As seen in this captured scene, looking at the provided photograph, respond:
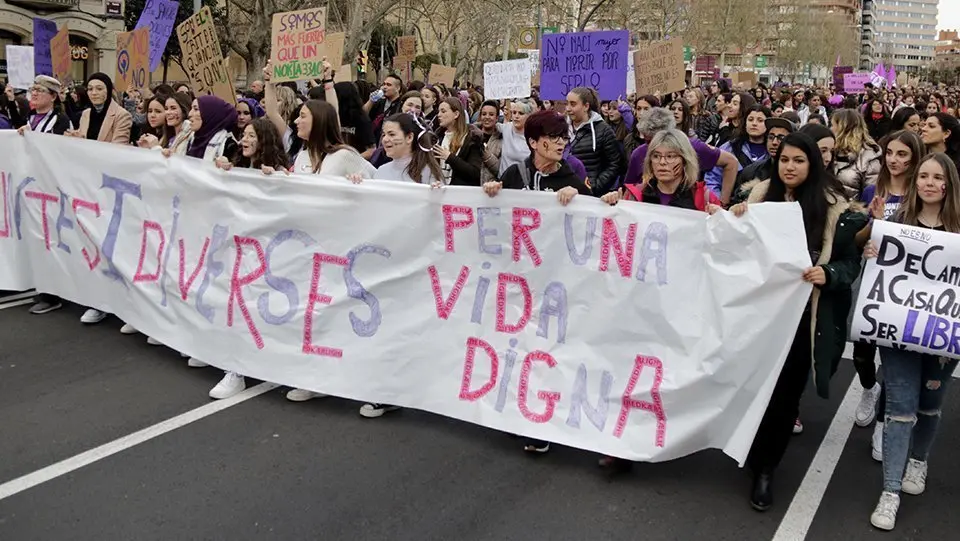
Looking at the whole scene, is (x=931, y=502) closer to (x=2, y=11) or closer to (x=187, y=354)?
(x=187, y=354)

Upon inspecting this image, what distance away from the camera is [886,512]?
11.9 feet

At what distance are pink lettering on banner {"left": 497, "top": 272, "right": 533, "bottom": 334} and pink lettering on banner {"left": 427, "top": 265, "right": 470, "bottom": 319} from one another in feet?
0.66

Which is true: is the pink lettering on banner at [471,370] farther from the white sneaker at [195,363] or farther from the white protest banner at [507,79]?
the white protest banner at [507,79]

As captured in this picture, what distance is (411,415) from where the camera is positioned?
15.5 feet

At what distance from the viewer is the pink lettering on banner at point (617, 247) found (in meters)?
3.98

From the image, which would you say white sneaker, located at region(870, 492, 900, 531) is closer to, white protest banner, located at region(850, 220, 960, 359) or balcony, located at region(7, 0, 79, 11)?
white protest banner, located at region(850, 220, 960, 359)

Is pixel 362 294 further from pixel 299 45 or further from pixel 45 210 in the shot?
pixel 299 45

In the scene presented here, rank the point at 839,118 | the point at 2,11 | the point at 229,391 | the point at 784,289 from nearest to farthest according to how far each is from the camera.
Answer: the point at 784,289
the point at 229,391
the point at 839,118
the point at 2,11

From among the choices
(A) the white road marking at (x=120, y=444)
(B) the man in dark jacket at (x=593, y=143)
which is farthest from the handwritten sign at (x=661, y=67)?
(A) the white road marking at (x=120, y=444)

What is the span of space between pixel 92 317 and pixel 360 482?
3.28 m

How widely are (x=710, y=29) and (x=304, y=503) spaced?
67.2 metres

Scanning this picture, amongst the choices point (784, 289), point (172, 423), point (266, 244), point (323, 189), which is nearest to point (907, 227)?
point (784, 289)

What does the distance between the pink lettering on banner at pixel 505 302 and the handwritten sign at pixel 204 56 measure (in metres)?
5.19

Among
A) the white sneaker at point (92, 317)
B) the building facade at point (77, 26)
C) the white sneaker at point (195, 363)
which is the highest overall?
the building facade at point (77, 26)
